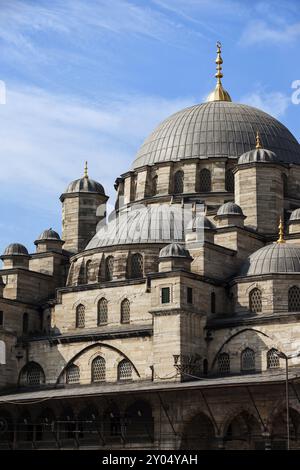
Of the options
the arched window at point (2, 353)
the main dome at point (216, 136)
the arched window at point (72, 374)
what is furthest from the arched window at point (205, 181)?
the arched window at point (2, 353)

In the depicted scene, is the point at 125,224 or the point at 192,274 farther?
the point at 125,224

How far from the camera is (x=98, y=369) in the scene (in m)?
61.2

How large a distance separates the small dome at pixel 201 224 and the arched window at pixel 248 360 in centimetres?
764

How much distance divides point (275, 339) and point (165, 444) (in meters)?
6.83

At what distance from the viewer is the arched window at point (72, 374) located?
62.0 meters

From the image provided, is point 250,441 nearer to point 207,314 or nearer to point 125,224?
point 207,314

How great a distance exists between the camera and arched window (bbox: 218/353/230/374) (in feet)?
189

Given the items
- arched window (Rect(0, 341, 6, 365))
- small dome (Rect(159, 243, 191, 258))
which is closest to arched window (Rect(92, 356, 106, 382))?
arched window (Rect(0, 341, 6, 365))

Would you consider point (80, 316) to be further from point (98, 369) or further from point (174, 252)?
point (174, 252)

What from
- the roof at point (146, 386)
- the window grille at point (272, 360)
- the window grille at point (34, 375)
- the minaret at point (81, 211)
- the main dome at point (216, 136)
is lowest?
the roof at point (146, 386)

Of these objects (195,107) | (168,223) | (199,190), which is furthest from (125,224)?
(195,107)

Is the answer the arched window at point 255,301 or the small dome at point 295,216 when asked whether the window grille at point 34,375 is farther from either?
the small dome at point 295,216

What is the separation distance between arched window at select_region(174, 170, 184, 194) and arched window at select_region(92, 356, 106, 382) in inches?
556

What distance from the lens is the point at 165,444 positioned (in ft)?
183
